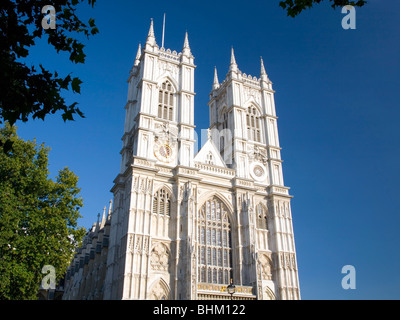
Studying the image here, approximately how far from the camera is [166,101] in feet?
126

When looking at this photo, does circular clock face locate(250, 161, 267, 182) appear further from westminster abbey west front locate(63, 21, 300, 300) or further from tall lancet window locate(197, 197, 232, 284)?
tall lancet window locate(197, 197, 232, 284)

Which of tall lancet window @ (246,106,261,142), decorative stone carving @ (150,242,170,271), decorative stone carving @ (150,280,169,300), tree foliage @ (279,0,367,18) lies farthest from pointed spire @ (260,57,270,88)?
tree foliage @ (279,0,367,18)

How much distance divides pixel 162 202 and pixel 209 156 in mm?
7822

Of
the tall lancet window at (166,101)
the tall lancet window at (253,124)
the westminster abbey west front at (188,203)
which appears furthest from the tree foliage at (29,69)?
the tall lancet window at (253,124)

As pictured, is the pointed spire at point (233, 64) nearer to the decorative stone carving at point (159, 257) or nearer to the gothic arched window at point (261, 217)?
the gothic arched window at point (261, 217)

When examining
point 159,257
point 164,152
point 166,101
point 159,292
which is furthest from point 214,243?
point 166,101

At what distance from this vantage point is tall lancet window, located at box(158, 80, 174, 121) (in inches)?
1481

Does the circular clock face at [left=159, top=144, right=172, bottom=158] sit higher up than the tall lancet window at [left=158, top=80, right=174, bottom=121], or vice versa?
the tall lancet window at [left=158, top=80, right=174, bottom=121]

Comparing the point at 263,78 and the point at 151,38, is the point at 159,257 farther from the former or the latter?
the point at 263,78

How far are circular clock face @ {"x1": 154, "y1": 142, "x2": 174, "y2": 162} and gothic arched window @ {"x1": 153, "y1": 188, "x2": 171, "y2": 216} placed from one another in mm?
3092
